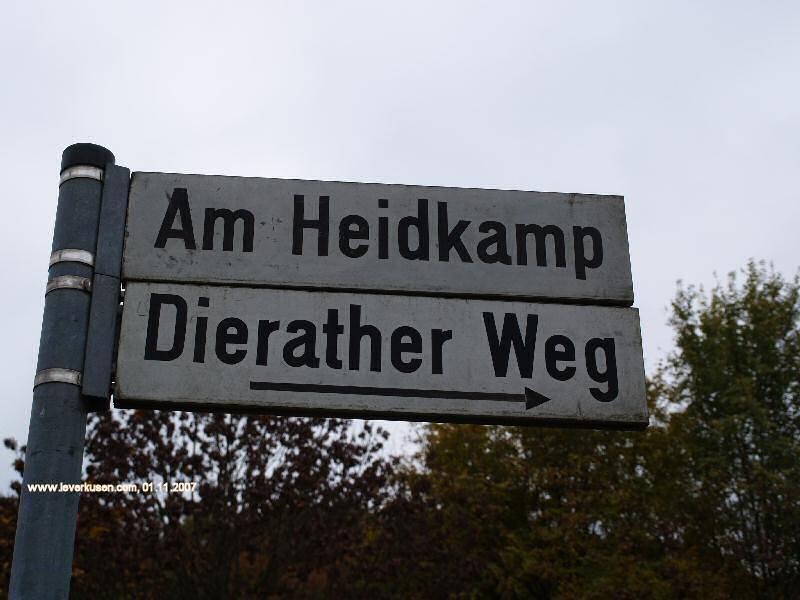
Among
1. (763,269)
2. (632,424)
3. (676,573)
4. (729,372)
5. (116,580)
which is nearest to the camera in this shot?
(632,424)

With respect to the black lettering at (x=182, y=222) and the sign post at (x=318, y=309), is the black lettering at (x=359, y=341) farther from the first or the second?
the black lettering at (x=182, y=222)

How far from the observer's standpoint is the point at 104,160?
280 cm

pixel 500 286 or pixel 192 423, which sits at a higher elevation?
pixel 192 423

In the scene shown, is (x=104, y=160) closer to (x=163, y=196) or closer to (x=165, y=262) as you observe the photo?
(x=163, y=196)

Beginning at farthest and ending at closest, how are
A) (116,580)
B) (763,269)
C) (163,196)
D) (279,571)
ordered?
(763,269) → (279,571) → (116,580) → (163,196)

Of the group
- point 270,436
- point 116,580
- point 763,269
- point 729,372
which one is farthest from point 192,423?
point 763,269

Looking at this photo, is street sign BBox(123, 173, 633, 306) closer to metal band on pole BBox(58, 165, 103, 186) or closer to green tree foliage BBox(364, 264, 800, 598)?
metal band on pole BBox(58, 165, 103, 186)

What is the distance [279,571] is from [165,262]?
41.2ft

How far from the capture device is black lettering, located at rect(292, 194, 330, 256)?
2781mm

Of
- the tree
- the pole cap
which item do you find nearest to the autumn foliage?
the tree

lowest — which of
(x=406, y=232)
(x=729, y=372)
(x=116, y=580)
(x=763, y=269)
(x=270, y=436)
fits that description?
(x=116, y=580)

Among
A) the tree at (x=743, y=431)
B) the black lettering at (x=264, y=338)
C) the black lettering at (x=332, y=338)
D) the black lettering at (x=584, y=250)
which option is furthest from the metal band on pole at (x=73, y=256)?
the tree at (x=743, y=431)

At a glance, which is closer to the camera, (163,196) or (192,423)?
(163,196)

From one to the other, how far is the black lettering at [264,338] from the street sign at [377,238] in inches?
5.5
